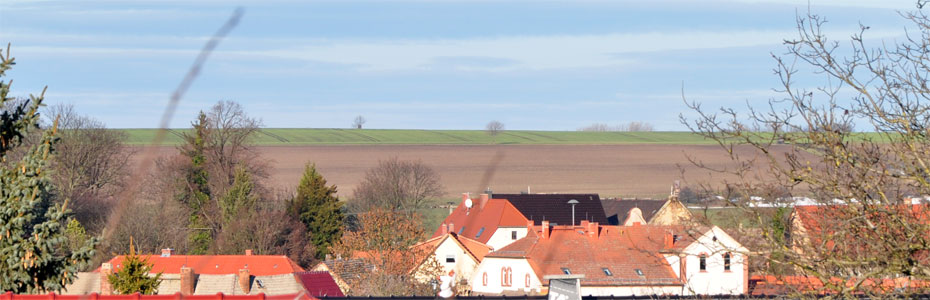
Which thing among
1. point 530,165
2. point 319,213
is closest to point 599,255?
point 319,213

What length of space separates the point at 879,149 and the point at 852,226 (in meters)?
1.02

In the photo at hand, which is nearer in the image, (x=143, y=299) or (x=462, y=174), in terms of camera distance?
(x=143, y=299)

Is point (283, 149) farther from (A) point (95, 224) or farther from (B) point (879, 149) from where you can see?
(B) point (879, 149)

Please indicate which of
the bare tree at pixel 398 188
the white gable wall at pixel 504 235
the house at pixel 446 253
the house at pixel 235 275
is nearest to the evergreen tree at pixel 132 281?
the house at pixel 235 275

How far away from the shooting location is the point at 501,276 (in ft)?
127

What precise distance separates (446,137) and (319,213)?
58.1 m

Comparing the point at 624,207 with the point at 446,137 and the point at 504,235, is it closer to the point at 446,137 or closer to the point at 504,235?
the point at 504,235

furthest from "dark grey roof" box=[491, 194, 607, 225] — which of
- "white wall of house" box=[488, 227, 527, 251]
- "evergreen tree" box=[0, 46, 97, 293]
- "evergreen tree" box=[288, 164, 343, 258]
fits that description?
"evergreen tree" box=[0, 46, 97, 293]

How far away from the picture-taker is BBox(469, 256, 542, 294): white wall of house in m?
37.9

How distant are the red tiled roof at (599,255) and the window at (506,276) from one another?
742mm

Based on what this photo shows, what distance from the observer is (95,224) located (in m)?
41.8

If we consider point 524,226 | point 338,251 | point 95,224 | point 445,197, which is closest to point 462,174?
point 445,197

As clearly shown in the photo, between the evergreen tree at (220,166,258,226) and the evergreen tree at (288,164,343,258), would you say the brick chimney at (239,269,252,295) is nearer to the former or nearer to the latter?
the evergreen tree at (220,166,258,226)

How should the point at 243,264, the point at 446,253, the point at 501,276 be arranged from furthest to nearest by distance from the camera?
1. the point at 446,253
2. the point at 501,276
3. the point at 243,264
